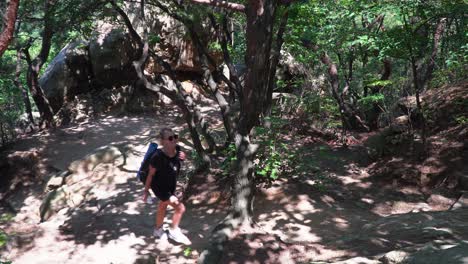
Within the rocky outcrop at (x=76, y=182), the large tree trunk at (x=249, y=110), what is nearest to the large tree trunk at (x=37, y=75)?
the rocky outcrop at (x=76, y=182)

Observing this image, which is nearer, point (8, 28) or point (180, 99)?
point (8, 28)

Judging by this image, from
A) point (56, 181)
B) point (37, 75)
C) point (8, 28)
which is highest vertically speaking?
point (8, 28)

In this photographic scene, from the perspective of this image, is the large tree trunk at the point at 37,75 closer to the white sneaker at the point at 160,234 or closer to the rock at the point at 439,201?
the white sneaker at the point at 160,234

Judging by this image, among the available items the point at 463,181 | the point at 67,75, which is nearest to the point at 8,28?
the point at 463,181

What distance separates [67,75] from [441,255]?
1503cm

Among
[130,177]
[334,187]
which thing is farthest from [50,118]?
[334,187]

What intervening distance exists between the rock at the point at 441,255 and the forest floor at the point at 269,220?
0.30 m

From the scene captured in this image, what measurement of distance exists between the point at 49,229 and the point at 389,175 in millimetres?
7050

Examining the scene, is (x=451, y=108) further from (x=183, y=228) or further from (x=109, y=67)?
(x=109, y=67)

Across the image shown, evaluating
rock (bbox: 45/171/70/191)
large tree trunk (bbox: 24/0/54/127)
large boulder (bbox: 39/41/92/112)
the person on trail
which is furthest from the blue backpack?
large boulder (bbox: 39/41/92/112)

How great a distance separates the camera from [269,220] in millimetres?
6758

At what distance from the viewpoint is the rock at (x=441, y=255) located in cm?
342

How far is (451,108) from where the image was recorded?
983cm

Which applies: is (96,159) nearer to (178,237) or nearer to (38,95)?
(178,237)
